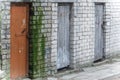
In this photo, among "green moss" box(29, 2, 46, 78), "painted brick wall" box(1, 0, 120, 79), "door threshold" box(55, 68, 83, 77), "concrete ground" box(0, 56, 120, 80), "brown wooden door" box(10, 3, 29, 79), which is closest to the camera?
"painted brick wall" box(1, 0, 120, 79)

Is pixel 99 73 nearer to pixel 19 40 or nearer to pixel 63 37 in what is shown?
pixel 63 37

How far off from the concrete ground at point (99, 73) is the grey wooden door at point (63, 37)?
0.54m

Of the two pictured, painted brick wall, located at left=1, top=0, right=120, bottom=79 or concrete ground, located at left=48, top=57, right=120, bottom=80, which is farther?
concrete ground, located at left=48, top=57, right=120, bottom=80

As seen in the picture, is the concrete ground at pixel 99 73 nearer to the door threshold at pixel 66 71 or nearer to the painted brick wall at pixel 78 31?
the door threshold at pixel 66 71

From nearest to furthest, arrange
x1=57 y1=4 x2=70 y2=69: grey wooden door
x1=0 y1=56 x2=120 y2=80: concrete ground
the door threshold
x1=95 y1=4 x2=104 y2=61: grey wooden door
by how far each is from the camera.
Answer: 1. x1=0 y1=56 x2=120 y2=80: concrete ground
2. the door threshold
3. x1=57 y1=4 x2=70 y2=69: grey wooden door
4. x1=95 y1=4 x2=104 y2=61: grey wooden door

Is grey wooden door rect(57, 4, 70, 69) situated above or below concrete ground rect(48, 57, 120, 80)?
above

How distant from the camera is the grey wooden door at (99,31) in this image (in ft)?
45.7

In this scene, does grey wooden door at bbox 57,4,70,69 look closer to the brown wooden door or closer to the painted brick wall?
the painted brick wall

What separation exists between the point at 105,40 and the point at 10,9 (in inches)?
211

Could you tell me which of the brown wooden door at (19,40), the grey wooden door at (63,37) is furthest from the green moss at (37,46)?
the grey wooden door at (63,37)

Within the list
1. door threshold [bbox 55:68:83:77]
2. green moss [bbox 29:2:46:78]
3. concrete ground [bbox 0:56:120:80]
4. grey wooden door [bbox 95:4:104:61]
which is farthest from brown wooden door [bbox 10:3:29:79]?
grey wooden door [bbox 95:4:104:61]

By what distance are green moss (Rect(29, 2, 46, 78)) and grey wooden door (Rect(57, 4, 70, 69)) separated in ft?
2.89

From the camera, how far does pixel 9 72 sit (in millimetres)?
9930

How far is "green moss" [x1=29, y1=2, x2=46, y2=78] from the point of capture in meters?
10.7
